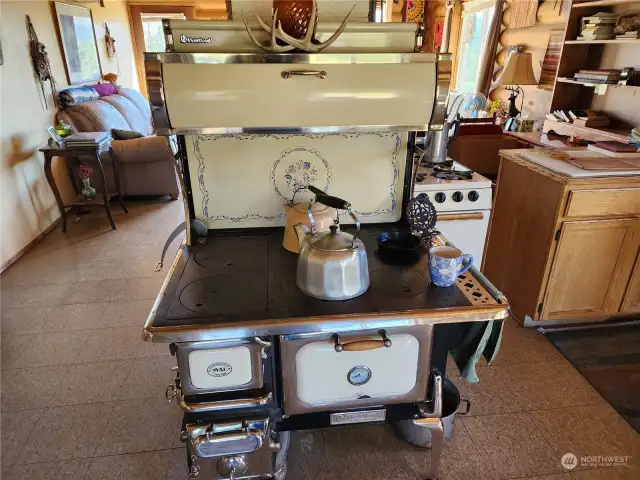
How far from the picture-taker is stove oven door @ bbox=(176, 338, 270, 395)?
115 centimetres

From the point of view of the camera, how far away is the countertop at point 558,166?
6.54 ft

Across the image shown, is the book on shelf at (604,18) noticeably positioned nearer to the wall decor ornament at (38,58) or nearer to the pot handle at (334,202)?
the pot handle at (334,202)

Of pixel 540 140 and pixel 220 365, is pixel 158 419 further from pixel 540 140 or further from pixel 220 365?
pixel 540 140

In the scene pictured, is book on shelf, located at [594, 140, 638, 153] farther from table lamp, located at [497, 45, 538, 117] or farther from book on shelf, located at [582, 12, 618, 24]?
table lamp, located at [497, 45, 538, 117]

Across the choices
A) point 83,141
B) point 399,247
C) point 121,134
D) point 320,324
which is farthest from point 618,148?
point 121,134

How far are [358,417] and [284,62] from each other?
107cm

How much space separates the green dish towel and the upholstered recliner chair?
3.18 metres

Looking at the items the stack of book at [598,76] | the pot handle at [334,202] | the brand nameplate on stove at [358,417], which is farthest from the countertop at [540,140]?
the brand nameplate on stove at [358,417]

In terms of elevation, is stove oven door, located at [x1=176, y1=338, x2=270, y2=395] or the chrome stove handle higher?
the chrome stove handle

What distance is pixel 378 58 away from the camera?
1276mm

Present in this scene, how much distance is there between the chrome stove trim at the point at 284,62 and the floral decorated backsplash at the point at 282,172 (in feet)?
0.76

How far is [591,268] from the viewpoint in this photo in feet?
7.19

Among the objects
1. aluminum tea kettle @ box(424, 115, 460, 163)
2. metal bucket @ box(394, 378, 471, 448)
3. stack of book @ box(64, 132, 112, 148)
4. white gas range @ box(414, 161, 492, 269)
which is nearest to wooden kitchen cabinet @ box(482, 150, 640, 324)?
white gas range @ box(414, 161, 492, 269)

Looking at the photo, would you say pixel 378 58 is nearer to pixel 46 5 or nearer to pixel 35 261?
pixel 35 261
